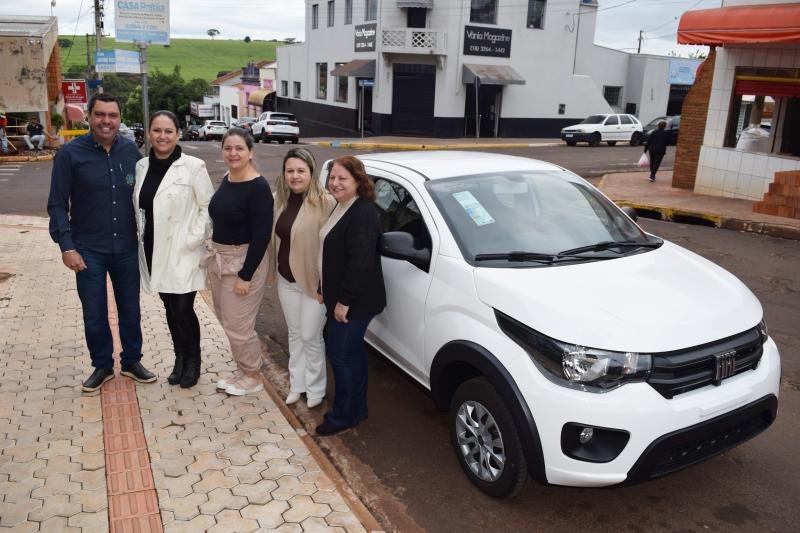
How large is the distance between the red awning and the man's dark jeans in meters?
10.9

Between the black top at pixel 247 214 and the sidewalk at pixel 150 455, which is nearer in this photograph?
the sidewalk at pixel 150 455

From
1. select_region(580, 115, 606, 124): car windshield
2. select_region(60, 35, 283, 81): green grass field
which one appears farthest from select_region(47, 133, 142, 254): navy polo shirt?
select_region(60, 35, 283, 81): green grass field

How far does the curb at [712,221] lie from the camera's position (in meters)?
10.5

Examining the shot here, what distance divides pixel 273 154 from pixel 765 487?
21713mm

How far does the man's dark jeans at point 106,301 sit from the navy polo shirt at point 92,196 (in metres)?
0.10

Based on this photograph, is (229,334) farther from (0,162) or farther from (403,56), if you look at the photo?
(403,56)

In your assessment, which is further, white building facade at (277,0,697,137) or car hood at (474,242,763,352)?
white building facade at (277,0,697,137)

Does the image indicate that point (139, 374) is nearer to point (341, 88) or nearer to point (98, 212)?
point (98, 212)

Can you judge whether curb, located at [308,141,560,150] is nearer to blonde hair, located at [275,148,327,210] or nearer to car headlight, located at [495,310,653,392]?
blonde hair, located at [275,148,327,210]

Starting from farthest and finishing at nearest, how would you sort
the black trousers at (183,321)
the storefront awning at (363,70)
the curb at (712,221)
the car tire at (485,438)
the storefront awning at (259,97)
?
the storefront awning at (259,97), the storefront awning at (363,70), the curb at (712,221), the black trousers at (183,321), the car tire at (485,438)

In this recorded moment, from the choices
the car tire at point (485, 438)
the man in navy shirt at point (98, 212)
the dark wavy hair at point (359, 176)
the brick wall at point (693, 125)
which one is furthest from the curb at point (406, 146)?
the car tire at point (485, 438)

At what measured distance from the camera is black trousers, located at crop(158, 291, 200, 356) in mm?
4777

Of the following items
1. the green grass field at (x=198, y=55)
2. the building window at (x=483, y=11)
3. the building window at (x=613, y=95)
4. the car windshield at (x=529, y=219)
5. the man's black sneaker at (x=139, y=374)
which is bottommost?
the man's black sneaker at (x=139, y=374)

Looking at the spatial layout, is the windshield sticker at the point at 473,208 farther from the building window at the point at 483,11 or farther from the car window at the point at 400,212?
the building window at the point at 483,11
